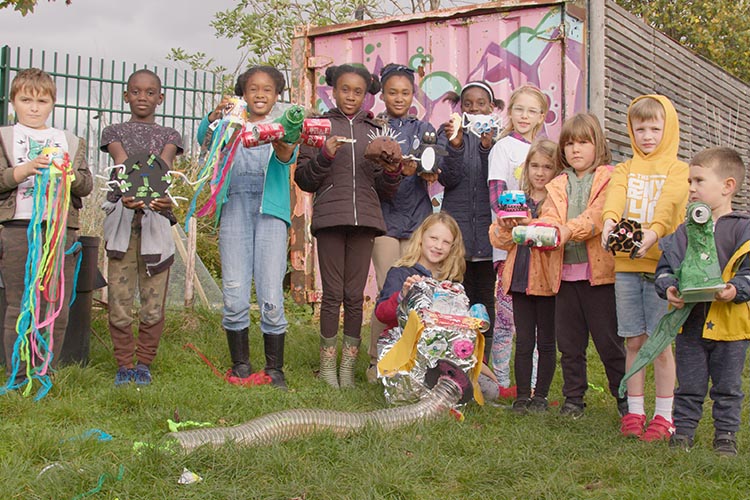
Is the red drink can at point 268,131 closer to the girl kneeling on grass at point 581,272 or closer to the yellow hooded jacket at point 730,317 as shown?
the girl kneeling on grass at point 581,272

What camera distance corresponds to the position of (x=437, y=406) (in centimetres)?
398

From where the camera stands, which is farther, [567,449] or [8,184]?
[8,184]

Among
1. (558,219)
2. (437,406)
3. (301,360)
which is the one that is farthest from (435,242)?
(301,360)

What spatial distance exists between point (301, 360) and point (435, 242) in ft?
4.63

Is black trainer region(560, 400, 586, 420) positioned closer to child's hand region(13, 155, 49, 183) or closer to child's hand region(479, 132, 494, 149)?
child's hand region(479, 132, 494, 149)

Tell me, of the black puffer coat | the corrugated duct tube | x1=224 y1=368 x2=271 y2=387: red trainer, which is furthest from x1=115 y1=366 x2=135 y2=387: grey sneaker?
the black puffer coat

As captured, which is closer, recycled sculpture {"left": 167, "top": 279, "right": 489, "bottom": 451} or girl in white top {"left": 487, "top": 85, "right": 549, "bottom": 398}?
recycled sculpture {"left": 167, "top": 279, "right": 489, "bottom": 451}

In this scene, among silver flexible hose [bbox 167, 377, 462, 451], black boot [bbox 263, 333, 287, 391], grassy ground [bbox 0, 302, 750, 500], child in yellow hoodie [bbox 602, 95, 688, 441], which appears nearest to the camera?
grassy ground [bbox 0, 302, 750, 500]

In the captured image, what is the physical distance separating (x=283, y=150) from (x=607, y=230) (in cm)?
187

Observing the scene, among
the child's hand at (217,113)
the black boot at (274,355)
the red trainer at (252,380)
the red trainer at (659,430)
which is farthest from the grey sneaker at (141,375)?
the red trainer at (659,430)

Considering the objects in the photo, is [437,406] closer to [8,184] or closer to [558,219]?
[558,219]

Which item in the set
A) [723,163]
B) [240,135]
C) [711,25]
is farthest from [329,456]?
[711,25]

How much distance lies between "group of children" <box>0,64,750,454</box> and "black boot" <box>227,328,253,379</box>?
0.5 inches

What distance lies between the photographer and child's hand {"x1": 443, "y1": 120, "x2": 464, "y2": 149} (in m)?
4.70
